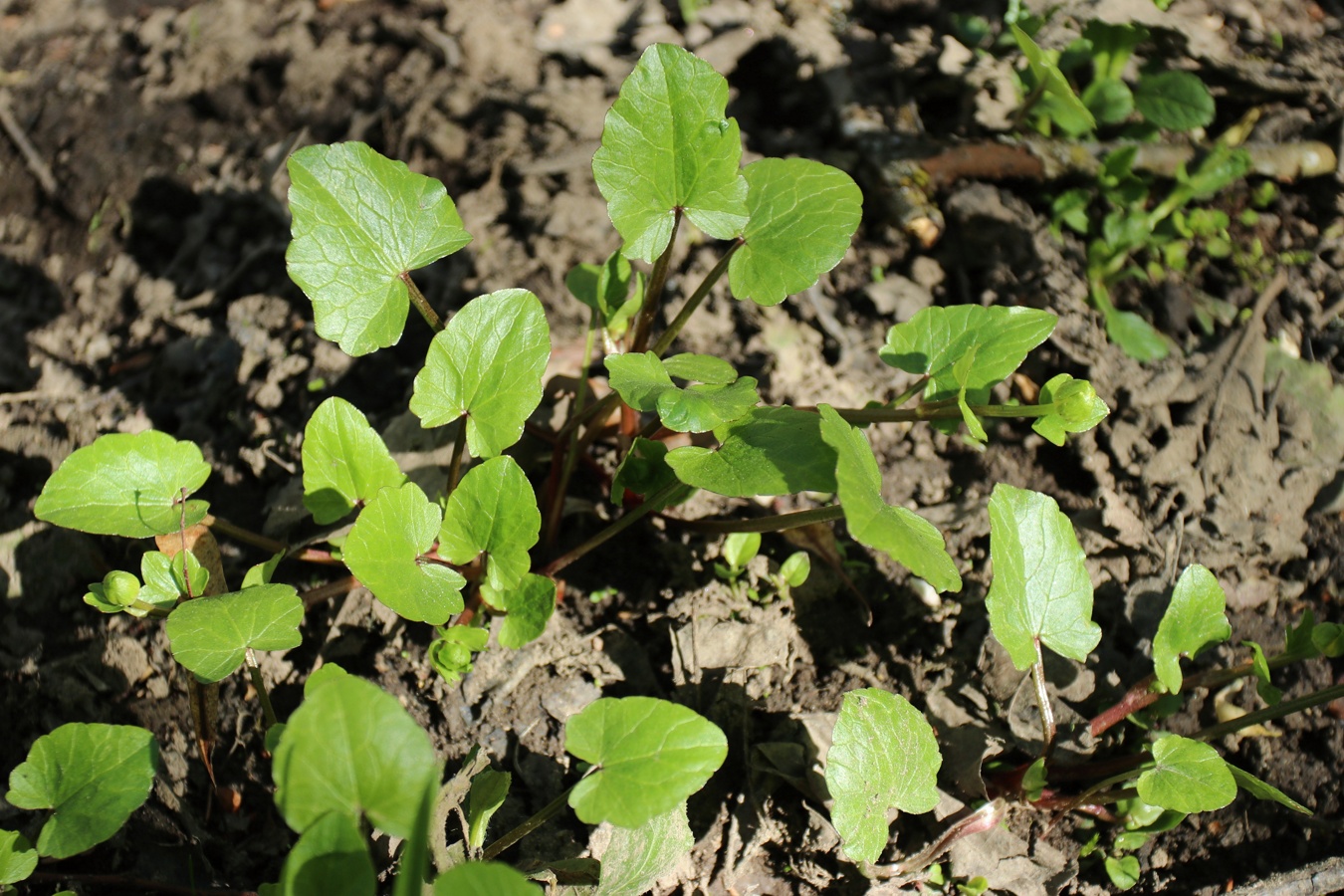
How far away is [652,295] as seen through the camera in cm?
202

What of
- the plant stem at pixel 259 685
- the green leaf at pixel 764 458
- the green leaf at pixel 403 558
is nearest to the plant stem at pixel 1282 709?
the green leaf at pixel 764 458

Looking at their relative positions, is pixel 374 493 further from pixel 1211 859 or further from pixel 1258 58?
pixel 1258 58

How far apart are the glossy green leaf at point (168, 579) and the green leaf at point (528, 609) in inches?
23.7


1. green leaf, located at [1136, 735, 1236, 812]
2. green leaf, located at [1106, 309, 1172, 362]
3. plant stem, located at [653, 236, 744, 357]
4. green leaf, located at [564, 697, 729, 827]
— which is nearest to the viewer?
green leaf, located at [564, 697, 729, 827]

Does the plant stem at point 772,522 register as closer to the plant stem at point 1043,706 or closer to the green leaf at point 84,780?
the plant stem at point 1043,706

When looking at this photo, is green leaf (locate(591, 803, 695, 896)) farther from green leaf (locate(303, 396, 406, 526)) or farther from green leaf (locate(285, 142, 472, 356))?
green leaf (locate(285, 142, 472, 356))

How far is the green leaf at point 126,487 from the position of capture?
5.91ft

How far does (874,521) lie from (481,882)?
719 millimetres

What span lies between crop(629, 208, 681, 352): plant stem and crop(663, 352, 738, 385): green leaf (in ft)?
0.75

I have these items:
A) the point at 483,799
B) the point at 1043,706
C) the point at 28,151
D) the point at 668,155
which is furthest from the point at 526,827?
the point at 28,151

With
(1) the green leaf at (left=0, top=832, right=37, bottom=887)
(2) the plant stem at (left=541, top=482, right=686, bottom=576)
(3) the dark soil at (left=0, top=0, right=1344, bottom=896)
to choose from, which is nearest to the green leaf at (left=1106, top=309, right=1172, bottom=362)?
(3) the dark soil at (left=0, top=0, right=1344, bottom=896)

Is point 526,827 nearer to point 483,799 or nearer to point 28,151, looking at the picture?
point 483,799

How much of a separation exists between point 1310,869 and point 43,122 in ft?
14.0

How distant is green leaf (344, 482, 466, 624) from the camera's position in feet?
5.37
